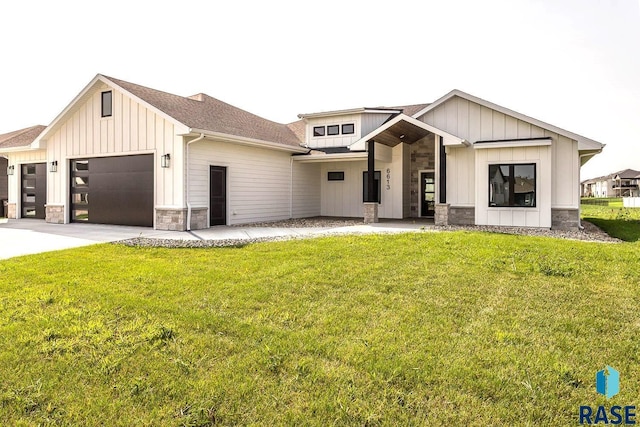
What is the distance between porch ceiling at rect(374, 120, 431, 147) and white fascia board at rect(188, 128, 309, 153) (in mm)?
3477

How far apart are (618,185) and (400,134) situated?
77.7m

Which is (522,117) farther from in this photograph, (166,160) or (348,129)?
(166,160)

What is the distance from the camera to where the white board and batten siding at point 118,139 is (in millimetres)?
12047

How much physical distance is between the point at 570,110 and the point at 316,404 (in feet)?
63.8

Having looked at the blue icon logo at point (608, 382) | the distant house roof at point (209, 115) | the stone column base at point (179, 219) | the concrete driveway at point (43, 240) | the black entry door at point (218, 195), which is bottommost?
the blue icon logo at point (608, 382)

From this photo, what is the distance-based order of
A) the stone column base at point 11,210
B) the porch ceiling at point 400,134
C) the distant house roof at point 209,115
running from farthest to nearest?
the stone column base at point 11,210
the porch ceiling at point 400,134
the distant house roof at point 209,115

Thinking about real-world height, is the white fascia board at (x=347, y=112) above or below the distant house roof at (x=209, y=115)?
above

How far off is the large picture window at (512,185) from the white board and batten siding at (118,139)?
31.0ft

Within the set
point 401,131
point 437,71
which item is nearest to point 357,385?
point 401,131

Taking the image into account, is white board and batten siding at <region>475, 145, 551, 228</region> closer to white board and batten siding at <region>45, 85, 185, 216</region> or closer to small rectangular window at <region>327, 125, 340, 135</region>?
small rectangular window at <region>327, 125, 340, 135</region>

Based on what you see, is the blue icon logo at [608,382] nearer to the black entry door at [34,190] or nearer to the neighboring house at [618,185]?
the black entry door at [34,190]

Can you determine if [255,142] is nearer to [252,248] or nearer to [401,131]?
[401,131]

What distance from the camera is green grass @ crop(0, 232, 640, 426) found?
8.45 feet

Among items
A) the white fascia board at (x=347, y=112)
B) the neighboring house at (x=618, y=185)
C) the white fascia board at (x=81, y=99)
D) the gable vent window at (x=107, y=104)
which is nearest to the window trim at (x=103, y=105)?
the gable vent window at (x=107, y=104)
